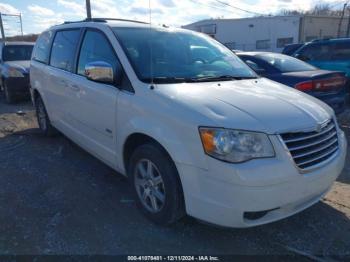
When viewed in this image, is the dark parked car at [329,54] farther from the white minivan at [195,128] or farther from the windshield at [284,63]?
the white minivan at [195,128]

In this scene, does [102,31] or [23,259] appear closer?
[23,259]

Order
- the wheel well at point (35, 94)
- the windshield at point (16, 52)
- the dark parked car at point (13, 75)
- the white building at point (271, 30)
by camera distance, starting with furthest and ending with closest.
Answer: the white building at point (271, 30), the windshield at point (16, 52), the dark parked car at point (13, 75), the wheel well at point (35, 94)

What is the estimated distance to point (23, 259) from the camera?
274 cm

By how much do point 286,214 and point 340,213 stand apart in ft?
3.48

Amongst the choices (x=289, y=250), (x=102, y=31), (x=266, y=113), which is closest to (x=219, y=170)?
(x=266, y=113)

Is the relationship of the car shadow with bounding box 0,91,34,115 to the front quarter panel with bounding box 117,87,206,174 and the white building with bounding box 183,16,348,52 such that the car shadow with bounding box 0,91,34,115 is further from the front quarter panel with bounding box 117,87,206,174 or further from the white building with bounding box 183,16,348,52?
the white building with bounding box 183,16,348,52

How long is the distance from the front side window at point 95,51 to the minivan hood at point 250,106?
32.1 inches

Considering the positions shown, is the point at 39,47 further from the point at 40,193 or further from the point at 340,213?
the point at 340,213

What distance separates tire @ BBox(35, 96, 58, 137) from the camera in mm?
5736

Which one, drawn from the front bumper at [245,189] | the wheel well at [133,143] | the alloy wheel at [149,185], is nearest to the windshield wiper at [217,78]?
the wheel well at [133,143]

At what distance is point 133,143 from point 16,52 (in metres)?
8.62

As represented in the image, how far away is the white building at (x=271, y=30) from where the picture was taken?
95.6ft

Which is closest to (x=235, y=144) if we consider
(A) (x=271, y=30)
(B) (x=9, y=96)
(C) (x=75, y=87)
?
(C) (x=75, y=87)

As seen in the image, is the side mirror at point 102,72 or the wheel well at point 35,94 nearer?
the side mirror at point 102,72
